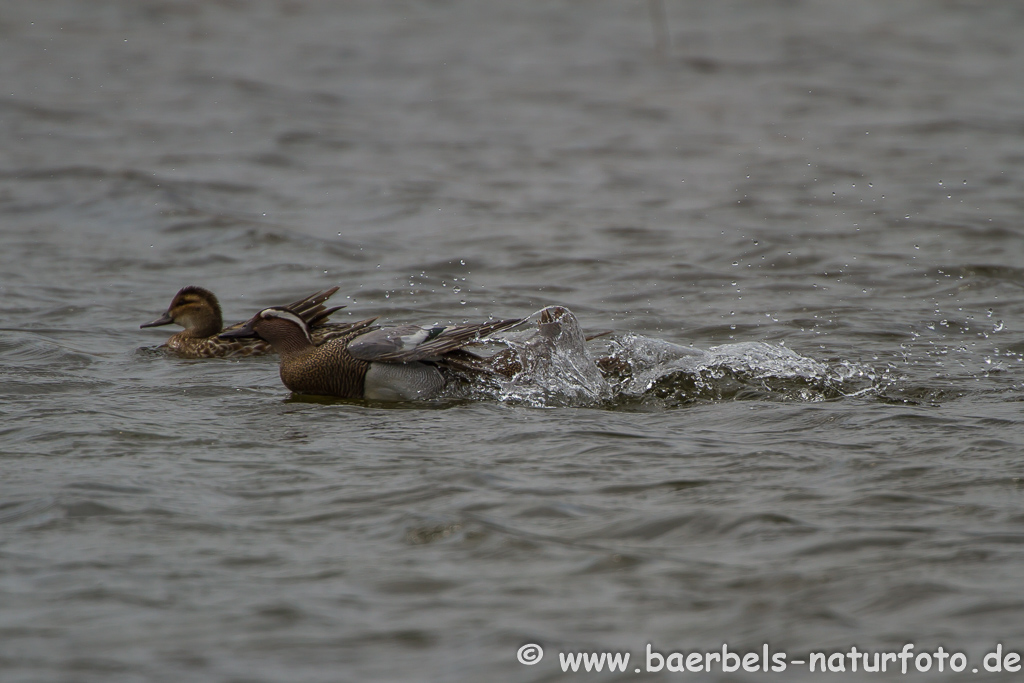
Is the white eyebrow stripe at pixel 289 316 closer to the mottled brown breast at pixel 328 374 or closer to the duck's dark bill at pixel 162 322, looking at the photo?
the mottled brown breast at pixel 328 374

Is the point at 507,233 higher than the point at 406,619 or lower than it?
higher

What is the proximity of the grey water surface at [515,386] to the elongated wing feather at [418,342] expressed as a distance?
1.06ft

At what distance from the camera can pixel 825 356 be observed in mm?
8375

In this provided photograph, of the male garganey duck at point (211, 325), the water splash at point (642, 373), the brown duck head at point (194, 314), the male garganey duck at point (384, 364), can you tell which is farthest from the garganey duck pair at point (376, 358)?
the brown duck head at point (194, 314)

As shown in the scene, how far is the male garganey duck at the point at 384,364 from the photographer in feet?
25.1

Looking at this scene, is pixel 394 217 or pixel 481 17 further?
pixel 481 17

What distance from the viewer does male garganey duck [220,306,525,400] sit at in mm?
7648

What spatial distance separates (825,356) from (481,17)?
58.6 feet

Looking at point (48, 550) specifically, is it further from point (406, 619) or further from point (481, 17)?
point (481, 17)

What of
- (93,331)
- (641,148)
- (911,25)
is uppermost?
(911,25)

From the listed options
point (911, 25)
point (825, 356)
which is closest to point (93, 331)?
point (825, 356)

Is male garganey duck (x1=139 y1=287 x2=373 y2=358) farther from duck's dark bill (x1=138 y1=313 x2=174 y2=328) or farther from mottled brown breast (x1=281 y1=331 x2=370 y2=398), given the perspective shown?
mottled brown breast (x1=281 y1=331 x2=370 y2=398)

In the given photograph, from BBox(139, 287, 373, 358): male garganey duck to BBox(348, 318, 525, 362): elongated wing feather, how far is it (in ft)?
2.68

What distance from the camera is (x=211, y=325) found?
9297mm
